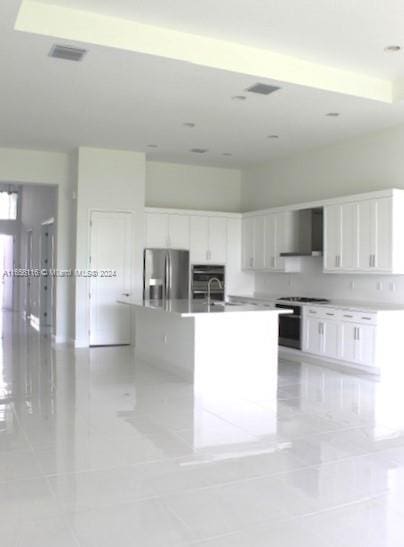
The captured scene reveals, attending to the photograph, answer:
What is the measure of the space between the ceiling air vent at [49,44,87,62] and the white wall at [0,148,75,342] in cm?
423

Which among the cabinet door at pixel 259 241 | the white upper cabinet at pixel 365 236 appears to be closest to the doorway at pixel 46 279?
the cabinet door at pixel 259 241

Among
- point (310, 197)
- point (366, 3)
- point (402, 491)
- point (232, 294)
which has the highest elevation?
point (366, 3)

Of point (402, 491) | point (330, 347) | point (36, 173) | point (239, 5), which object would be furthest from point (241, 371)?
point (36, 173)

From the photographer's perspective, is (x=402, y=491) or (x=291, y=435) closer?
(x=402, y=491)

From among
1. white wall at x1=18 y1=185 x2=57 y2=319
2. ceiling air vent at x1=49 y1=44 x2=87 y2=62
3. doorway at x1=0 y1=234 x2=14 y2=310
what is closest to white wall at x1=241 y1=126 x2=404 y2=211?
white wall at x1=18 y1=185 x2=57 y2=319

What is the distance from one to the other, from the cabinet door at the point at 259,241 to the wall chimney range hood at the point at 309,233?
68 centimetres

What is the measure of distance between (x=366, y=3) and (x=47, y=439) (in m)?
4.32

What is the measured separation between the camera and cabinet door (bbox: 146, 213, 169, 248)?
31.4 feet

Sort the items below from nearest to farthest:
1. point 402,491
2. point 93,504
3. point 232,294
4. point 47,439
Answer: point 93,504
point 402,491
point 47,439
point 232,294

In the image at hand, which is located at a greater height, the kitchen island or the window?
the window

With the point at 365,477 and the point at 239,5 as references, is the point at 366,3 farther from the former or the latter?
the point at 365,477

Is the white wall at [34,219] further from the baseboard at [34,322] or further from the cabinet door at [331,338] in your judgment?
the cabinet door at [331,338]

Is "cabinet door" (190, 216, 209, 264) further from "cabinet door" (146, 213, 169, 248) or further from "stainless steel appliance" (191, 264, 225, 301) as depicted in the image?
"cabinet door" (146, 213, 169, 248)

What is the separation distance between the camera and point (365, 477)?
11.7 feet
